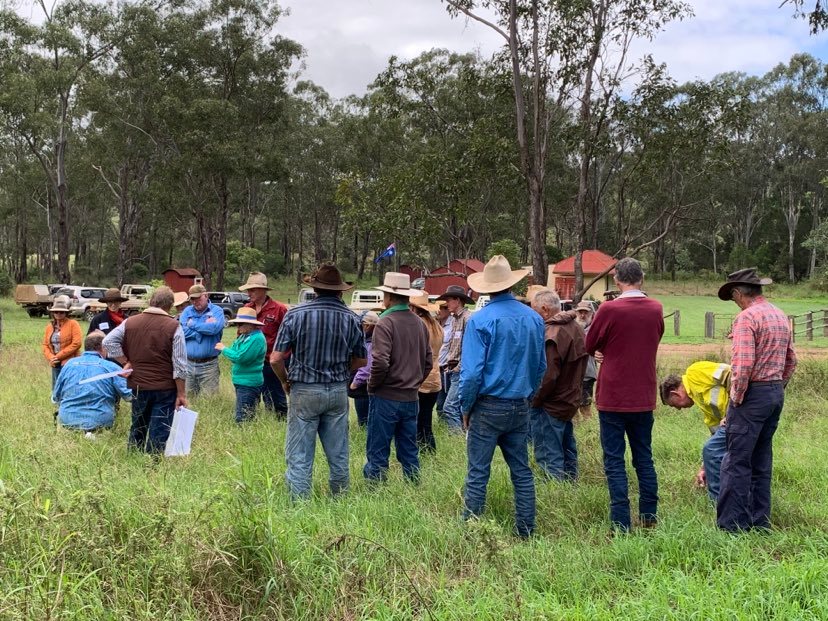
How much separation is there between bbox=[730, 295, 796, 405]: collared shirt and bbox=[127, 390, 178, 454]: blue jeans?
4707 millimetres

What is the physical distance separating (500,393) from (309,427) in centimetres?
148

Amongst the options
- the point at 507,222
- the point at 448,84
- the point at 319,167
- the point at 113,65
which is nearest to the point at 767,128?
the point at 507,222

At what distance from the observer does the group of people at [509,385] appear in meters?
4.34

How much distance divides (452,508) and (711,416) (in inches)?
81.0

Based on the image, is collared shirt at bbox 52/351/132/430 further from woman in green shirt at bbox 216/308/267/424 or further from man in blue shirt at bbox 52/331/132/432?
woman in green shirt at bbox 216/308/267/424

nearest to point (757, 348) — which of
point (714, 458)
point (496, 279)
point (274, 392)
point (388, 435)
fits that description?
point (714, 458)

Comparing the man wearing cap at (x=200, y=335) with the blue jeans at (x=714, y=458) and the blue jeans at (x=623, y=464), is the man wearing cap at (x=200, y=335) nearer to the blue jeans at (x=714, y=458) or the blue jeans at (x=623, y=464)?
the blue jeans at (x=623, y=464)

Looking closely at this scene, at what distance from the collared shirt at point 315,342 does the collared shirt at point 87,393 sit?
90.5 inches

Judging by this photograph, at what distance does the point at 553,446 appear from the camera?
565cm

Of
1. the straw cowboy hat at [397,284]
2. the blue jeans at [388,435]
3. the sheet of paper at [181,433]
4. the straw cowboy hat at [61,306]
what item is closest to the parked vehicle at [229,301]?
the straw cowboy hat at [61,306]

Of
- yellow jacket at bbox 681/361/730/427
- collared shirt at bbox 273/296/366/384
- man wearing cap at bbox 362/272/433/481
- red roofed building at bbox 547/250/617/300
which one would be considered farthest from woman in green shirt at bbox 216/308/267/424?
red roofed building at bbox 547/250/617/300

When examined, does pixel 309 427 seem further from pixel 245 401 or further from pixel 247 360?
pixel 245 401

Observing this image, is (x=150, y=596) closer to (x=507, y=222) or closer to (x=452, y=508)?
(x=452, y=508)

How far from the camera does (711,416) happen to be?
4914mm
